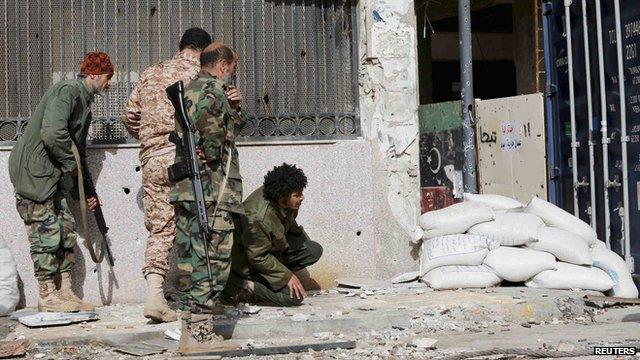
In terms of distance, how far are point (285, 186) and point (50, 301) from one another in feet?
5.41

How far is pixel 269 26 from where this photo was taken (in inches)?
316

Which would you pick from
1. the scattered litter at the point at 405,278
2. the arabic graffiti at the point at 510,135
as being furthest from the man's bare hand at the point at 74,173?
the arabic graffiti at the point at 510,135

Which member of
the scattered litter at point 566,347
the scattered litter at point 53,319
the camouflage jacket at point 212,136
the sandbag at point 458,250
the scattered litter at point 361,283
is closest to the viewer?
the scattered litter at point 566,347

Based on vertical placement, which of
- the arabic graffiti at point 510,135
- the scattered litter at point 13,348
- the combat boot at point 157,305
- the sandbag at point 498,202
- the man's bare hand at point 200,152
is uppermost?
the arabic graffiti at point 510,135

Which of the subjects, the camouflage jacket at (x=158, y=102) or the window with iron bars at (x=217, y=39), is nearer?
the camouflage jacket at (x=158, y=102)

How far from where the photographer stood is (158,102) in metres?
6.89

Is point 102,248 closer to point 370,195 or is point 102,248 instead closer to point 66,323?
point 66,323

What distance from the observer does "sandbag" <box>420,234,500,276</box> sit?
748 cm

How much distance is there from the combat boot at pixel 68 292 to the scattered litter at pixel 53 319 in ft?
0.98

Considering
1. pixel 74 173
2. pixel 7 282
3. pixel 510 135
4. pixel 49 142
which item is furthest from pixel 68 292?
pixel 510 135

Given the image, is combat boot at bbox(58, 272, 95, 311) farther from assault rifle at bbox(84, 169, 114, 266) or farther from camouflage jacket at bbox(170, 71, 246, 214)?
camouflage jacket at bbox(170, 71, 246, 214)

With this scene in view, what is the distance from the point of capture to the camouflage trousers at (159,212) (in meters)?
6.71

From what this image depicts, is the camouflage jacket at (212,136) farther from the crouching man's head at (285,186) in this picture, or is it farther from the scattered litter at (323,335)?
the scattered litter at (323,335)

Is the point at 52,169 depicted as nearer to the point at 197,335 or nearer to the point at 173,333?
the point at 173,333
